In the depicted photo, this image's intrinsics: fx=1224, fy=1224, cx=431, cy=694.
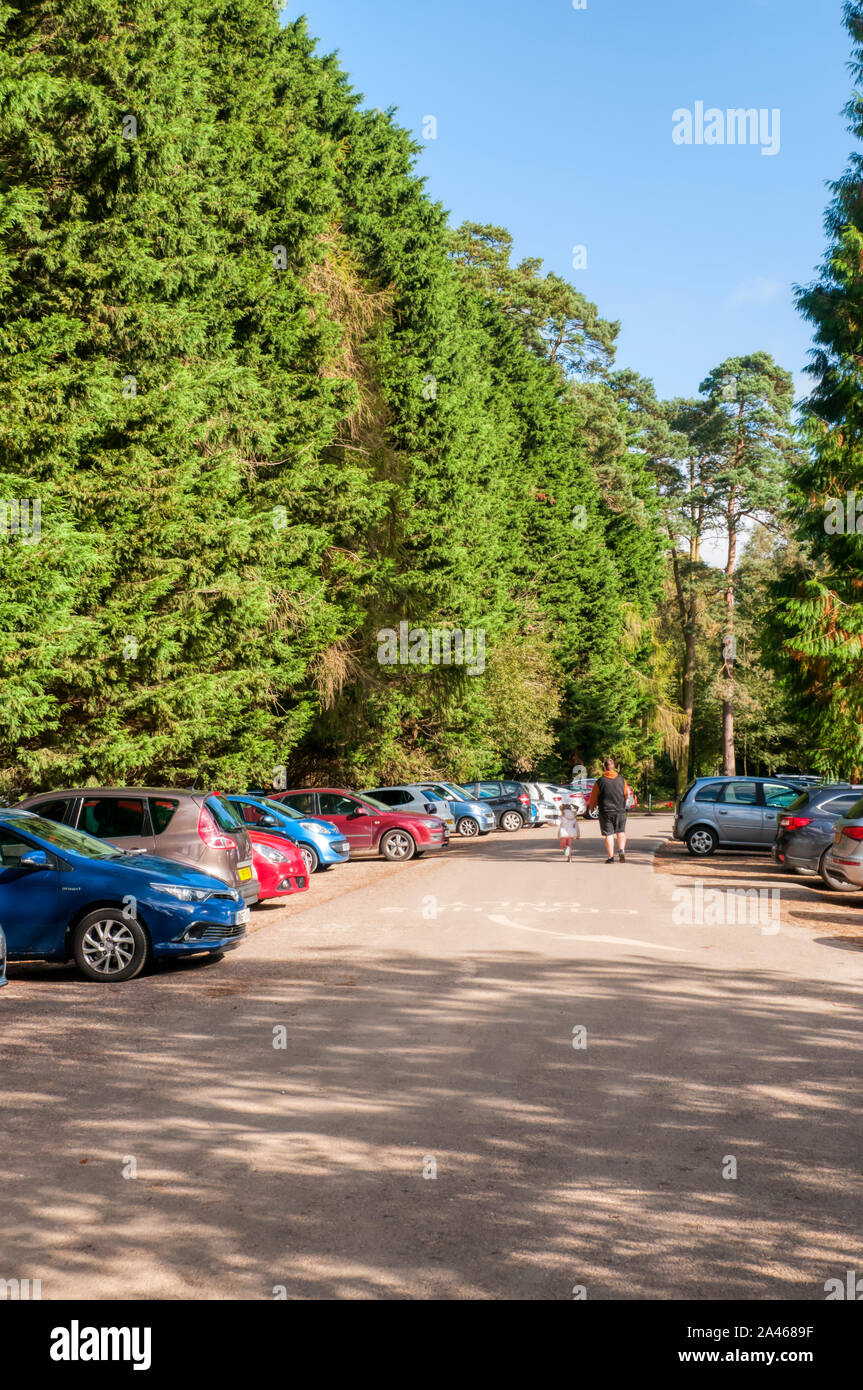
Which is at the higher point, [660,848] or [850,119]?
[850,119]

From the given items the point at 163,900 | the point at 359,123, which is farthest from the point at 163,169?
the point at 359,123

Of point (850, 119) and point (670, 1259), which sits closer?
point (670, 1259)

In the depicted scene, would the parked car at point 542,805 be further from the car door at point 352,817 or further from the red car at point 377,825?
the car door at point 352,817

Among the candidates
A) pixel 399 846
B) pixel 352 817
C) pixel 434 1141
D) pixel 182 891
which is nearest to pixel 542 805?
pixel 399 846

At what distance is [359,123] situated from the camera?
4088 centimetres

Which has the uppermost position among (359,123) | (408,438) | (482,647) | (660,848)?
(359,123)

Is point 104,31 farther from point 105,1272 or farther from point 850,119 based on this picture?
point 105,1272

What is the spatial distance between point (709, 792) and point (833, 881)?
28.5 feet

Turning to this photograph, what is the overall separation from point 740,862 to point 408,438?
19.8 metres

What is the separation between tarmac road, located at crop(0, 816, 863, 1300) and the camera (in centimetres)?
462

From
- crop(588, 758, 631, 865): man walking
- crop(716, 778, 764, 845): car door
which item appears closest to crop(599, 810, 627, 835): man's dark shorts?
crop(588, 758, 631, 865): man walking

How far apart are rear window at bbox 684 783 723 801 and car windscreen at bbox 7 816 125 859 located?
16830 millimetres

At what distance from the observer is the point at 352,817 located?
27.4 metres

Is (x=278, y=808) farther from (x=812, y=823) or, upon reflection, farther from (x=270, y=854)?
(x=812, y=823)
